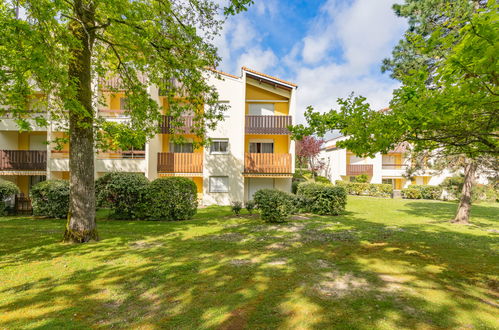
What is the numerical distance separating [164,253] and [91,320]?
11.2ft

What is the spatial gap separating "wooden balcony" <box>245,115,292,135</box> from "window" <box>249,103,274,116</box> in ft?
5.39

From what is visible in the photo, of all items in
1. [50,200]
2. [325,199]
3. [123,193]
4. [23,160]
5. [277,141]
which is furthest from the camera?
[277,141]

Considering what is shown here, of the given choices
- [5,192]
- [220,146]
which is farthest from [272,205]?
[5,192]

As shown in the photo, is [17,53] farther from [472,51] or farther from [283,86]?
[283,86]

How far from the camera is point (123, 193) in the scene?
1206cm

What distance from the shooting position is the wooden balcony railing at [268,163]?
18734 mm

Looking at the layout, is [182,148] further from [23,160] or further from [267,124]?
[23,160]

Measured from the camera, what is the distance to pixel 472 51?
3.51m

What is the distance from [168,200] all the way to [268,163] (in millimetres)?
8896

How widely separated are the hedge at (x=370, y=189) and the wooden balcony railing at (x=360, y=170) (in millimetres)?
3354

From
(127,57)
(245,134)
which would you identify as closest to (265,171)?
(245,134)

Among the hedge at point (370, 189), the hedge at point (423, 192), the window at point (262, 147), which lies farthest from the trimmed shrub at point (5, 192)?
the hedge at point (423, 192)

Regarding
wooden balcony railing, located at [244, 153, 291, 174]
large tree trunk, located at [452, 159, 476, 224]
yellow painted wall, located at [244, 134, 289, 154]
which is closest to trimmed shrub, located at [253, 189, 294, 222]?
wooden balcony railing, located at [244, 153, 291, 174]

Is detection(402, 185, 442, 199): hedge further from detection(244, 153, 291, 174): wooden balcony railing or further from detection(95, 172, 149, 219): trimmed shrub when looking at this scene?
detection(95, 172, 149, 219): trimmed shrub
